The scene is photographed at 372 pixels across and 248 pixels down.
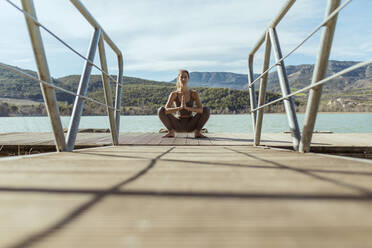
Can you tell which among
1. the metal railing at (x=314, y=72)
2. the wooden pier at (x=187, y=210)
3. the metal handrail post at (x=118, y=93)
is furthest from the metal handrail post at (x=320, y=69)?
the metal handrail post at (x=118, y=93)

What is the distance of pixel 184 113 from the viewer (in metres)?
4.13

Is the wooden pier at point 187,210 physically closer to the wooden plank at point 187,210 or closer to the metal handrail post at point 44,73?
Answer: the wooden plank at point 187,210

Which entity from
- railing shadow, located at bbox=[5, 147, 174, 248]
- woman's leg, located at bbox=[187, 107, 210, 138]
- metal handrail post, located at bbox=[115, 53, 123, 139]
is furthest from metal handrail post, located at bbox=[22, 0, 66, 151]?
woman's leg, located at bbox=[187, 107, 210, 138]

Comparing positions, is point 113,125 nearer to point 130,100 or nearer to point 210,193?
point 210,193

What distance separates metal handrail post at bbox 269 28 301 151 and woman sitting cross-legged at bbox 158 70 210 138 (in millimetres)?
2074

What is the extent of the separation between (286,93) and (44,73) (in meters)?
1.56

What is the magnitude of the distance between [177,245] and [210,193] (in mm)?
262

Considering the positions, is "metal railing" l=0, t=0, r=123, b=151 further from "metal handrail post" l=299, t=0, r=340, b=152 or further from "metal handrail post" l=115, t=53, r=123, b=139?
"metal handrail post" l=299, t=0, r=340, b=152

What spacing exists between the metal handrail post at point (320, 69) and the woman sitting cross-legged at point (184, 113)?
257 cm

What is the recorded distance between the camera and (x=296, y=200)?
0.56m

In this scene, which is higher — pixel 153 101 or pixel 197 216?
pixel 153 101

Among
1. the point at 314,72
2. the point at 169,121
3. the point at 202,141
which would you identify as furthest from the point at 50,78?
the point at 169,121

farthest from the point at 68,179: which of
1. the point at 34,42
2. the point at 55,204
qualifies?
the point at 34,42

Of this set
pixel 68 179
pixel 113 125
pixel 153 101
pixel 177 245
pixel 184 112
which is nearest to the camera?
pixel 177 245
